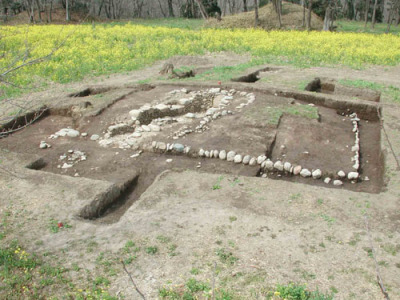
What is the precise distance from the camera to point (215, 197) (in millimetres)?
5156

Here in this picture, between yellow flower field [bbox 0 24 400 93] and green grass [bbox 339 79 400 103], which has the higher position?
yellow flower field [bbox 0 24 400 93]

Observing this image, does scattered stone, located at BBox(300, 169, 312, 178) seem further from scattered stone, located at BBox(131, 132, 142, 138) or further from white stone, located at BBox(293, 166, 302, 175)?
scattered stone, located at BBox(131, 132, 142, 138)

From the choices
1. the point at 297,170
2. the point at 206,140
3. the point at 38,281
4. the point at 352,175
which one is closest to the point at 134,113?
the point at 206,140

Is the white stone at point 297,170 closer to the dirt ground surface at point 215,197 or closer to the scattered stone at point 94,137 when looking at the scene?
the dirt ground surface at point 215,197

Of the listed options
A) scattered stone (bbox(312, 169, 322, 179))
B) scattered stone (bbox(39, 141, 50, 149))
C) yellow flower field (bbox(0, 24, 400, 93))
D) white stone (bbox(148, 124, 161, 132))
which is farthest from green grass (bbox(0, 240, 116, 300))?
yellow flower field (bbox(0, 24, 400, 93))

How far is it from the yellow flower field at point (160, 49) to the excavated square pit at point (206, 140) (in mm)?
4440

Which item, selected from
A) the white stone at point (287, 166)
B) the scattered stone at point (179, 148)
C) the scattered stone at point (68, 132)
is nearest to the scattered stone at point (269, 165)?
the white stone at point (287, 166)

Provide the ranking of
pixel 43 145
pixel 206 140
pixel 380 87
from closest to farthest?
pixel 206 140 → pixel 43 145 → pixel 380 87

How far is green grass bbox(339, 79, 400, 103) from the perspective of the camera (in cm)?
948

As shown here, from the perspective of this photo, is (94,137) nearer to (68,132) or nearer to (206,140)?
(68,132)

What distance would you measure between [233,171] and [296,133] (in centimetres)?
197

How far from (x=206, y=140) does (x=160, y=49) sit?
35.5 ft

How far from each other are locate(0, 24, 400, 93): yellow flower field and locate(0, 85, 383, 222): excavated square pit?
444 centimetres

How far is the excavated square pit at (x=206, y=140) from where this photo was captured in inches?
253
